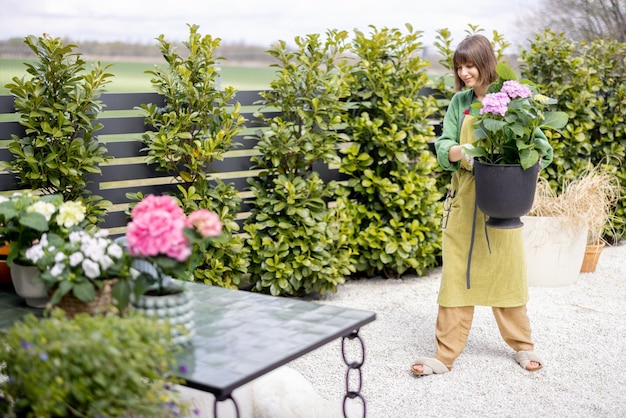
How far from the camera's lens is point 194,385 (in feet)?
5.80

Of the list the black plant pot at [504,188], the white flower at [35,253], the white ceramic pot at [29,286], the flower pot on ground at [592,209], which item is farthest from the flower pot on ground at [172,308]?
the flower pot on ground at [592,209]

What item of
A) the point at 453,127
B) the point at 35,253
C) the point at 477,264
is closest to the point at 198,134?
the point at 453,127

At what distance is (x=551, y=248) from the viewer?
509cm

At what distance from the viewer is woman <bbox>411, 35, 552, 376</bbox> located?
349cm

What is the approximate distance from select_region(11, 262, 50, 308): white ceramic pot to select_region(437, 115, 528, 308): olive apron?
1994mm

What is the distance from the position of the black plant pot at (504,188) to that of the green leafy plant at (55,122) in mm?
2077

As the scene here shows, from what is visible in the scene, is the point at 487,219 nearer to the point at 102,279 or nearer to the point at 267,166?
the point at 267,166

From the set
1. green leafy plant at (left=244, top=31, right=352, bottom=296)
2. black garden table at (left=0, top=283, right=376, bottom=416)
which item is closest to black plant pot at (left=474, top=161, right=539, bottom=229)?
black garden table at (left=0, top=283, right=376, bottom=416)

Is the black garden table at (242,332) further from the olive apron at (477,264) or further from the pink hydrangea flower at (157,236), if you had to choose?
the olive apron at (477,264)

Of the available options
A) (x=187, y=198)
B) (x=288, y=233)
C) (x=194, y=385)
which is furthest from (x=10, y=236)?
(x=288, y=233)

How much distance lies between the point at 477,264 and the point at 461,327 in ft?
1.09

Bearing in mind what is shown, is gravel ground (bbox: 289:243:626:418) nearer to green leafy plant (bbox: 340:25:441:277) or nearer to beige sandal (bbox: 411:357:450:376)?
beige sandal (bbox: 411:357:450:376)

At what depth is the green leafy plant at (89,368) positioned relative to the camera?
1.60 m

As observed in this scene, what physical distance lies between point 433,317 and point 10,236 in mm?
2871
